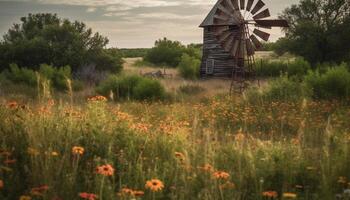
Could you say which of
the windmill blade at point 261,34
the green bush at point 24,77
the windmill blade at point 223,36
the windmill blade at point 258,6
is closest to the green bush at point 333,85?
the windmill blade at point 261,34

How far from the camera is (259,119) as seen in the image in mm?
12547

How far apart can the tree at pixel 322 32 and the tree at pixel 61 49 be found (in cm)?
1369

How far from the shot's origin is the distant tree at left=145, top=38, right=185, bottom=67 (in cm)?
4738

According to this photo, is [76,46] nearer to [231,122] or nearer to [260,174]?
[231,122]

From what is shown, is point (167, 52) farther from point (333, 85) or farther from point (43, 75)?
point (333, 85)

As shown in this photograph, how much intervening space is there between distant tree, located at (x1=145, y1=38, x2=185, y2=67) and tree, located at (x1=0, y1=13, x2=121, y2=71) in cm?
1335

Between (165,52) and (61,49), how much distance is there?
60.3 feet

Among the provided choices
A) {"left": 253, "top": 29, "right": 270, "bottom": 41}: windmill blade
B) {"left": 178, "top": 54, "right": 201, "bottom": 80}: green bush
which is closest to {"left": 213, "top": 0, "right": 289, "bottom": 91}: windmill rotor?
{"left": 253, "top": 29, "right": 270, "bottom": 41}: windmill blade

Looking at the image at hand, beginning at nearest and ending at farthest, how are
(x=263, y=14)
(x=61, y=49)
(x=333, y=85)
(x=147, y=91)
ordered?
(x=333, y=85) → (x=147, y=91) → (x=263, y=14) → (x=61, y=49)

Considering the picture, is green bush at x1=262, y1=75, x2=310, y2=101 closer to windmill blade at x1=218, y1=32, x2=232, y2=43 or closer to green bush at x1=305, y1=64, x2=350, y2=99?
green bush at x1=305, y1=64, x2=350, y2=99

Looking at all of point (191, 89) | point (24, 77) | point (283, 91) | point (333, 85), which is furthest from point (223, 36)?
point (24, 77)

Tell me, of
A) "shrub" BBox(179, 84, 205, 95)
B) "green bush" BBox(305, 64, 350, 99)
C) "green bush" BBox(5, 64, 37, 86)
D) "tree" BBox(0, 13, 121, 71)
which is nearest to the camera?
"green bush" BBox(305, 64, 350, 99)

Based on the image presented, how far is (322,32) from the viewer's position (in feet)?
112

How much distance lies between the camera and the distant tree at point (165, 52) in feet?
155
